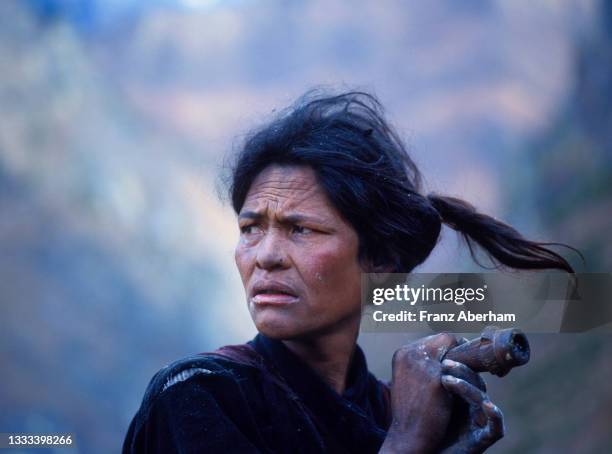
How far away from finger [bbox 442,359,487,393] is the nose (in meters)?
0.44

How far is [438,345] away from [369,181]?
477mm

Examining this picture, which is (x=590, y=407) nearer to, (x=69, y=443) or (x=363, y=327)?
(x=363, y=327)

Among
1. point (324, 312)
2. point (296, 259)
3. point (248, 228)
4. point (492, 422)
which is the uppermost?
point (248, 228)

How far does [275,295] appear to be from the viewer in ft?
6.33

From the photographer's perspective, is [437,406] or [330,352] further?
[330,352]

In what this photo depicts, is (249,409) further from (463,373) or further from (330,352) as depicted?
(463,373)

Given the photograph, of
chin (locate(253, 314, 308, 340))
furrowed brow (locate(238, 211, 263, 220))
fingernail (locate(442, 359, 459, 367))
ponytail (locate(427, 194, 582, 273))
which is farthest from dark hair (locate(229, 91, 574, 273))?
fingernail (locate(442, 359, 459, 367))

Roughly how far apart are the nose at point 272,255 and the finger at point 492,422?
1.89 ft

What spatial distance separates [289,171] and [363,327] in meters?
0.47

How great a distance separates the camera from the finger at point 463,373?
171 centimetres

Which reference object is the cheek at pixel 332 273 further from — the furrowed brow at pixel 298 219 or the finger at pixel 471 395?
the finger at pixel 471 395

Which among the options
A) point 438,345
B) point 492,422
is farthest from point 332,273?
point 492,422

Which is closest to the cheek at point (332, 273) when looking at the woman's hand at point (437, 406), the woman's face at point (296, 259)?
the woman's face at point (296, 259)

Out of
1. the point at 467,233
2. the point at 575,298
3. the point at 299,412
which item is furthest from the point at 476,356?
the point at 575,298
